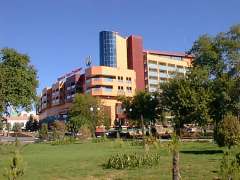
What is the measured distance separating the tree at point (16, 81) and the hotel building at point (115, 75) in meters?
58.3

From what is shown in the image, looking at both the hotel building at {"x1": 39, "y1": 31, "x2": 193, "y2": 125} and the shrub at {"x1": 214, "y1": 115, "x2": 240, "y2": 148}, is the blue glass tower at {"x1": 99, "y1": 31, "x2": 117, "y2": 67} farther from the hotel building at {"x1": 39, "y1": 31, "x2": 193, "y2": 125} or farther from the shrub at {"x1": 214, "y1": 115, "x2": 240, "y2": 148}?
the shrub at {"x1": 214, "y1": 115, "x2": 240, "y2": 148}

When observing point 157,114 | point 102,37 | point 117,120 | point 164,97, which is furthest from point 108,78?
point 164,97

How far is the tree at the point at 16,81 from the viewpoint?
1933 inches

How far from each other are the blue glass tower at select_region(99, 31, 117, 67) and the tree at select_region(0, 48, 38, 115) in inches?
3123

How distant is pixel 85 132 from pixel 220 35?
933 inches

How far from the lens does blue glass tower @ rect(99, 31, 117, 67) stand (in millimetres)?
130500

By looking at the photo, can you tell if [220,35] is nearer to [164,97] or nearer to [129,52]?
[164,97]

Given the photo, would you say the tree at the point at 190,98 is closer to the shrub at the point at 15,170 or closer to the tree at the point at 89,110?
the tree at the point at 89,110

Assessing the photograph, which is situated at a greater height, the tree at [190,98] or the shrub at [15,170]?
the tree at [190,98]

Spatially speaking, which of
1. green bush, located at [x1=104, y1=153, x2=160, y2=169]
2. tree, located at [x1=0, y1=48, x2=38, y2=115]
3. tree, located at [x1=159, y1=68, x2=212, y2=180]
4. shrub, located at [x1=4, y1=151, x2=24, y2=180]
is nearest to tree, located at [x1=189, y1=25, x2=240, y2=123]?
tree, located at [x1=159, y1=68, x2=212, y2=180]

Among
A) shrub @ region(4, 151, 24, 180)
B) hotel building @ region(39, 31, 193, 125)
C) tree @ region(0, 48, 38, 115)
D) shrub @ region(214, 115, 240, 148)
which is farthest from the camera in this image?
hotel building @ region(39, 31, 193, 125)

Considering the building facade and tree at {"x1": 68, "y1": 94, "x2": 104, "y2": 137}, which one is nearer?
tree at {"x1": 68, "y1": 94, "x2": 104, "y2": 137}

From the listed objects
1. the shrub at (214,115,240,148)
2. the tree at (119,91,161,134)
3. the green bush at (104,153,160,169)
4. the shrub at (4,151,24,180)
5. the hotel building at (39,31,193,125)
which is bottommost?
the green bush at (104,153,160,169)

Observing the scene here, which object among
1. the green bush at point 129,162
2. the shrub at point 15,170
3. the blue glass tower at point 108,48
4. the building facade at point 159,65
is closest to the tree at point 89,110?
the blue glass tower at point 108,48
